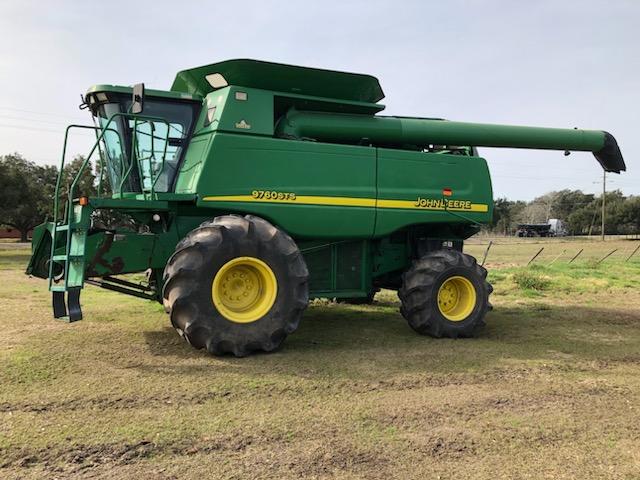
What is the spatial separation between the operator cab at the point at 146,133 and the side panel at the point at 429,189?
2.65m

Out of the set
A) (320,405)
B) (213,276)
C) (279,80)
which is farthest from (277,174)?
(320,405)

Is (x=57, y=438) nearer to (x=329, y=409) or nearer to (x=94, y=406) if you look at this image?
(x=94, y=406)

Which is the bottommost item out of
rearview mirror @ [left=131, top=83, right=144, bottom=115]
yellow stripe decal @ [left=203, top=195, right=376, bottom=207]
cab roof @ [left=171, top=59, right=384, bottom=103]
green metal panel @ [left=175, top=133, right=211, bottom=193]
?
yellow stripe decal @ [left=203, top=195, right=376, bottom=207]

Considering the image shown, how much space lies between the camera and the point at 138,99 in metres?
6.09

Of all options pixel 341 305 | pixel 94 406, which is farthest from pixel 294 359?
pixel 341 305

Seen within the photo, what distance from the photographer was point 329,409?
14.2 feet

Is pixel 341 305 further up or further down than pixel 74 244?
further down

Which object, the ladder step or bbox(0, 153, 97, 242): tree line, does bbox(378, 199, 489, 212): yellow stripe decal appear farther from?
bbox(0, 153, 97, 242): tree line

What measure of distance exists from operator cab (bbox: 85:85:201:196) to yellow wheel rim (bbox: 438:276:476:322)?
4.00 m

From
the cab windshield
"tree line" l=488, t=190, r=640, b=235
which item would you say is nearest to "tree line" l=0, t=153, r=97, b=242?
the cab windshield

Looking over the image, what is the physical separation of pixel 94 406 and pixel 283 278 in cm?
Result: 246

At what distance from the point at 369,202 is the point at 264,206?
147 cm

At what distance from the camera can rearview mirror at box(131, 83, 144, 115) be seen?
604 centimetres

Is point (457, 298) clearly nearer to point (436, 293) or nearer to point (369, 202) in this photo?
point (436, 293)
